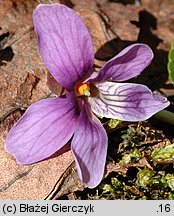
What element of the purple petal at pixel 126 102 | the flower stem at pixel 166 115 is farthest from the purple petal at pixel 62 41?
the flower stem at pixel 166 115

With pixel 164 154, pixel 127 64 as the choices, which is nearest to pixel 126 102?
pixel 127 64

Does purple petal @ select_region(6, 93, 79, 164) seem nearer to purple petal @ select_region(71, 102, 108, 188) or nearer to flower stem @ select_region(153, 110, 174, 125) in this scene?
purple petal @ select_region(71, 102, 108, 188)

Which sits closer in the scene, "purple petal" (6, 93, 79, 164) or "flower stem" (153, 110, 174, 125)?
"purple petal" (6, 93, 79, 164)

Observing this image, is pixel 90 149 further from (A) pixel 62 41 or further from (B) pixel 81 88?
(A) pixel 62 41

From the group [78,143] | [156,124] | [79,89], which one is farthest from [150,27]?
[78,143]

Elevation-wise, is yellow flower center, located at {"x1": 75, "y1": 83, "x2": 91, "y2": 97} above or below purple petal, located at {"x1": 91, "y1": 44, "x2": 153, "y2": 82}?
below

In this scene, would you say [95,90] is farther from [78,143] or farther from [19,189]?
[19,189]

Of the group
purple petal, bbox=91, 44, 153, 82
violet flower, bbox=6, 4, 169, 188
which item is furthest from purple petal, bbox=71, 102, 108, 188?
purple petal, bbox=91, 44, 153, 82
